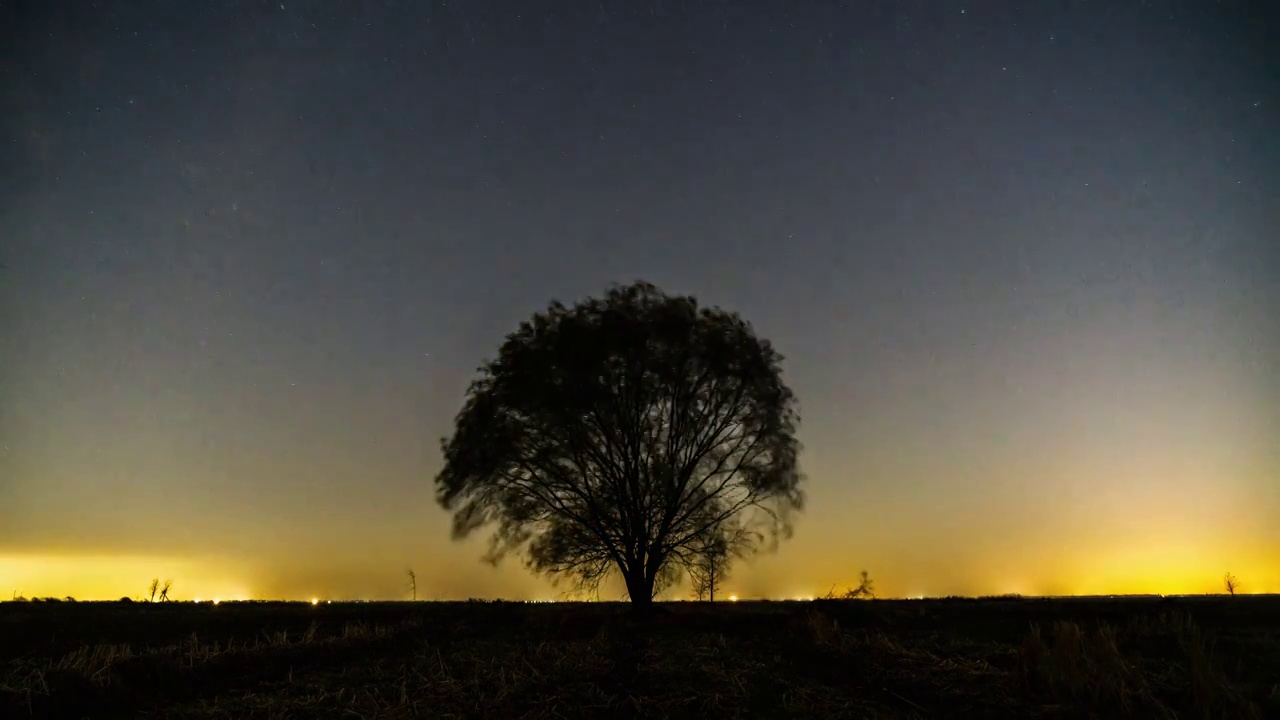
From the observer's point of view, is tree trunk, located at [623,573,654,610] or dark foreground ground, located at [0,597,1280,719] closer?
dark foreground ground, located at [0,597,1280,719]

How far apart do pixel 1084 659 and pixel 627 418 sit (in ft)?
60.1

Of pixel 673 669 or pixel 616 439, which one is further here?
pixel 616 439

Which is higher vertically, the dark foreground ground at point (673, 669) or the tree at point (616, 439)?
the tree at point (616, 439)

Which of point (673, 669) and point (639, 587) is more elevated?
point (639, 587)

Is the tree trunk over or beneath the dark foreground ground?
over

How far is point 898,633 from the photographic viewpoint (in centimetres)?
1745

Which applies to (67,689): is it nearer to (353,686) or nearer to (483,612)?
(353,686)

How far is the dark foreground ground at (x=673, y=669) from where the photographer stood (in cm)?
950

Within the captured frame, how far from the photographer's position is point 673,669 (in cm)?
1300

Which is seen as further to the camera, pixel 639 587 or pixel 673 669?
pixel 639 587

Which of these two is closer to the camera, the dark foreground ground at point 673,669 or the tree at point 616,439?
the dark foreground ground at point 673,669

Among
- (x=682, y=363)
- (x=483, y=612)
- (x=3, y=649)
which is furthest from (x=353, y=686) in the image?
(x=682, y=363)

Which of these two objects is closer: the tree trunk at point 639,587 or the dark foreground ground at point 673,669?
the dark foreground ground at point 673,669

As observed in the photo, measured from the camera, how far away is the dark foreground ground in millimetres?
9500
